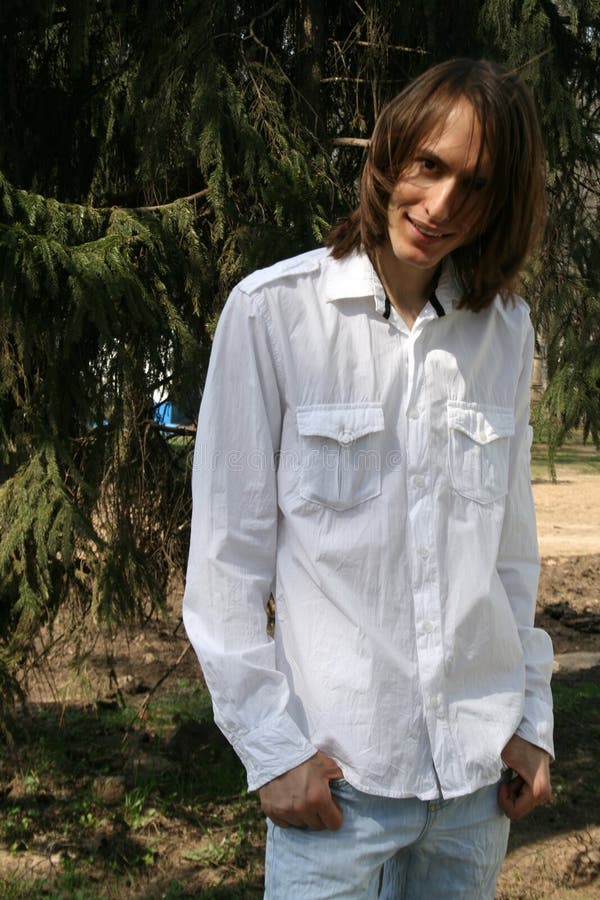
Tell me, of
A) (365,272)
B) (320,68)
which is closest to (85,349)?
(320,68)

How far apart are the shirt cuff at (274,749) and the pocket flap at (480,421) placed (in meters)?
0.54

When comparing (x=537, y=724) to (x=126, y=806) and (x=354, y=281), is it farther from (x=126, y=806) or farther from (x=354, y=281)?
(x=126, y=806)

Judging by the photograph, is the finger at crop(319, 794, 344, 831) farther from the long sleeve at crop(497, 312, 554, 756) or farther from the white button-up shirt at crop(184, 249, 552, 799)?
the long sleeve at crop(497, 312, 554, 756)

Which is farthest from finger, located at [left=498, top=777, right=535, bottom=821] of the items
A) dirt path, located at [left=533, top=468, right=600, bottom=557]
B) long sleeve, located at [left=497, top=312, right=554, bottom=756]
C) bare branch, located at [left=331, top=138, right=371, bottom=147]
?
dirt path, located at [left=533, top=468, right=600, bottom=557]

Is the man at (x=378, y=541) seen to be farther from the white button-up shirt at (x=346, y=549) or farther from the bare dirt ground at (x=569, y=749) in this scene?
the bare dirt ground at (x=569, y=749)

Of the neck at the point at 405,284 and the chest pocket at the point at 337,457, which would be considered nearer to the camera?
the chest pocket at the point at 337,457

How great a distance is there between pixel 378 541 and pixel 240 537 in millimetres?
208

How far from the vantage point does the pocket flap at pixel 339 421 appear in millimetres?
1482

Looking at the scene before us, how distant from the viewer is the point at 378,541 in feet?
4.82

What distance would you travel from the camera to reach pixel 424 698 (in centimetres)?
149

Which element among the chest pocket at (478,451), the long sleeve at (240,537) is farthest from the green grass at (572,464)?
the long sleeve at (240,537)

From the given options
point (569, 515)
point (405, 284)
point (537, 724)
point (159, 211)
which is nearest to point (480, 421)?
point (405, 284)

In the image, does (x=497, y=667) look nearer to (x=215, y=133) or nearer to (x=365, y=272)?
(x=365, y=272)

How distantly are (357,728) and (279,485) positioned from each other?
1.25 ft
